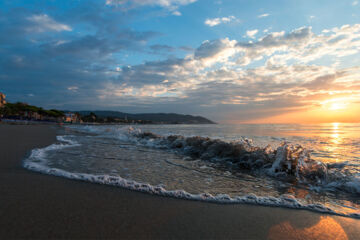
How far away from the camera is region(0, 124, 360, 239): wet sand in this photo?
6.72 ft

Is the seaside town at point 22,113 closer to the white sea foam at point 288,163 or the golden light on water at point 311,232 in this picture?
the white sea foam at point 288,163

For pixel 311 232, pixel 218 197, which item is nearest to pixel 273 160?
pixel 218 197

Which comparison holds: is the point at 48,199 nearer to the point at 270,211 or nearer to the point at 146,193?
the point at 146,193

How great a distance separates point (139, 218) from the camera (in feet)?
7.75

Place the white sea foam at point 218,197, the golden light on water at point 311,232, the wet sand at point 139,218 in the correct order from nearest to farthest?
the wet sand at point 139,218 < the golden light on water at point 311,232 < the white sea foam at point 218,197

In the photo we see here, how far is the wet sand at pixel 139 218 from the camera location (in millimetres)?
2049

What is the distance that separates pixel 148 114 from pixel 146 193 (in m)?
182

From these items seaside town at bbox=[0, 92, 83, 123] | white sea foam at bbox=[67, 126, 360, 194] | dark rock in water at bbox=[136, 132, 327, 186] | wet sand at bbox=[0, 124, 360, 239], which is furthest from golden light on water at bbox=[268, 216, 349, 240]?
seaside town at bbox=[0, 92, 83, 123]

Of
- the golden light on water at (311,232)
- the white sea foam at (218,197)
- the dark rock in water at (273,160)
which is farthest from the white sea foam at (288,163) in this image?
the golden light on water at (311,232)

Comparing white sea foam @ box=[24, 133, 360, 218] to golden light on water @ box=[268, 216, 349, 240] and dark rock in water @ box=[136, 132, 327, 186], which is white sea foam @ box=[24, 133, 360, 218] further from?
dark rock in water @ box=[136, 132, 327, 186]

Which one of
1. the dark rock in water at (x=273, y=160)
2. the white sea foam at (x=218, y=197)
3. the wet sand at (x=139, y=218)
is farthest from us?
the dark rock in water at (x=273, y=160)

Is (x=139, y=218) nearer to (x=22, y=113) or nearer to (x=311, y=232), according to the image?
(x=311, y=232)

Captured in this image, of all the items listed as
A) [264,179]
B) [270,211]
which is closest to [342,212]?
[270,211]

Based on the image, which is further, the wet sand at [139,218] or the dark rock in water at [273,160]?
the dark rock in water at [273,160]
